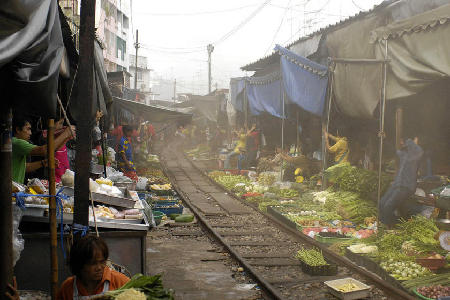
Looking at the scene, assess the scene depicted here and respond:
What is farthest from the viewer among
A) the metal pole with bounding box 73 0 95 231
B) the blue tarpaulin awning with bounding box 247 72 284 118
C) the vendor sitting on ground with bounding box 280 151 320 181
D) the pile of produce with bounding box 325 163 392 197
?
the blue tarpaulin awning with bounding box 247 72 284 118

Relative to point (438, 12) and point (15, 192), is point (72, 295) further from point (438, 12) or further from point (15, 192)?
point (438, 12)

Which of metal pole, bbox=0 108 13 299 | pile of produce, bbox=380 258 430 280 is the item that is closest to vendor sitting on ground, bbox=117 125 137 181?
pile of produce, bbox=380 258 430 280

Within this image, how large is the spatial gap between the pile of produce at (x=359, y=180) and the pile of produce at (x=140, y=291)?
27.2ft

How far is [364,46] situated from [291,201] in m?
5.07

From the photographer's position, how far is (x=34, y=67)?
2930 mm

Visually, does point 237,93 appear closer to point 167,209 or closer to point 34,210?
point 167,209

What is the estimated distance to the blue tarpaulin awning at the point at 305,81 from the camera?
12.4 metres

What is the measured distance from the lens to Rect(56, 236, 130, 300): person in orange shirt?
328cm

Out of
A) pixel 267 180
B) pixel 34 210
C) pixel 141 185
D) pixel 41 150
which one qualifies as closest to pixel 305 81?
pixel 267 180

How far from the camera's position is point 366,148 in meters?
13.5

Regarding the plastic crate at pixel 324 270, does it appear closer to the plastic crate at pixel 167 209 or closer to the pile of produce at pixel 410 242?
the pile of produce at pixel 410 242

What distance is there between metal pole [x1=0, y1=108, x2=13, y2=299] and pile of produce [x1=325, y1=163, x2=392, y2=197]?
29.7ft

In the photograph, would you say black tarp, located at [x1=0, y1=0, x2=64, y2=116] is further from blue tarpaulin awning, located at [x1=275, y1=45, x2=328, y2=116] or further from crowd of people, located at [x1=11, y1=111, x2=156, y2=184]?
blue tarpaulin awning, located at [x1=275, y1=45, x2=328, y2=116]

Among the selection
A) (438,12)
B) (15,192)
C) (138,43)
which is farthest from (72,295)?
(138,43)
